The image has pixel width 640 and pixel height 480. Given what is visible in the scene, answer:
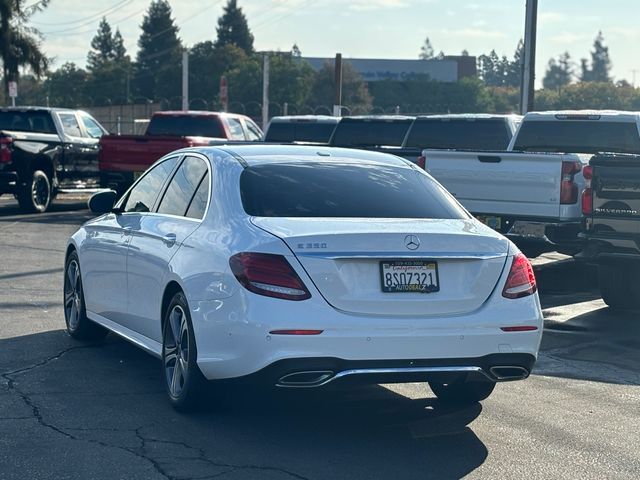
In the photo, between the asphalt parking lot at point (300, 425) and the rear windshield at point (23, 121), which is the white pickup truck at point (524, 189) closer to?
the asphalt parking lot at point (300, 425)

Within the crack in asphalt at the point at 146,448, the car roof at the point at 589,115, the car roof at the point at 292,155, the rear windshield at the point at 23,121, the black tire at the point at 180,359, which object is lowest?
the crack in asphalt at the point at 146,448

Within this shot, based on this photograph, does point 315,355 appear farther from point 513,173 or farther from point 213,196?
point 513,173

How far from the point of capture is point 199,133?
80.1 feet

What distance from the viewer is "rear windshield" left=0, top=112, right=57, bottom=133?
24.0 m

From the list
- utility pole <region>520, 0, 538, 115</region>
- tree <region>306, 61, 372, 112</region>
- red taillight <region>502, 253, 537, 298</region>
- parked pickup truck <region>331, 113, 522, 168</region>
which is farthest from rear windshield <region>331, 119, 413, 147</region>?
tree <region>306, 61, 372, 112</region>

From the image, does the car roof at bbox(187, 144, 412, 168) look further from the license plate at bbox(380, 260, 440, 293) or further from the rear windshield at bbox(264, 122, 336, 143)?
the rear windshield at bbox(264, 122, 336, 143)

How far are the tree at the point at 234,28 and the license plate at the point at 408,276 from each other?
138521 millimetres

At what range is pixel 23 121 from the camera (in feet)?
79.6

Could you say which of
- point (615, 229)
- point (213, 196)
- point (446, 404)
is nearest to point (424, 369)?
point (446, 404)

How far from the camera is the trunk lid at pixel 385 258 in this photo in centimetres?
636

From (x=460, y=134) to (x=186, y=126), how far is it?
25.3 ft

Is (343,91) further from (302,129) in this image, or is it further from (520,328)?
(520,328)

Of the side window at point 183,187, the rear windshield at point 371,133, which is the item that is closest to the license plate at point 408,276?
the side window at point 183,187

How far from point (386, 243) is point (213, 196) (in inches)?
51.4
